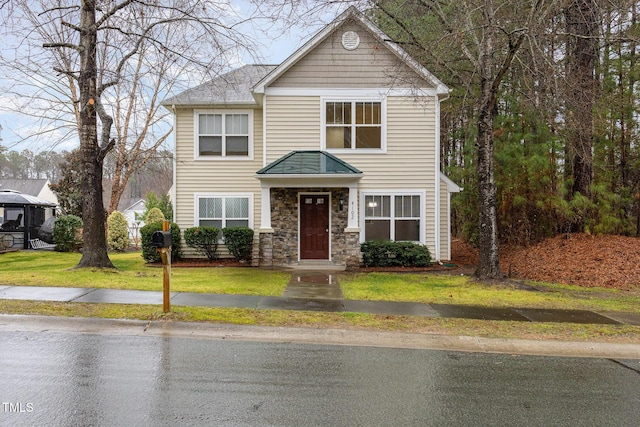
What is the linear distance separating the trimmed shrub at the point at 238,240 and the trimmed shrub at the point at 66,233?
9.57 m

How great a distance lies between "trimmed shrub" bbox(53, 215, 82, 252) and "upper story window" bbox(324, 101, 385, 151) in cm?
1308

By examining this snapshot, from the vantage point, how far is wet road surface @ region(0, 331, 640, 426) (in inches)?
147

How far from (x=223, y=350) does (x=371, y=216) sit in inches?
398

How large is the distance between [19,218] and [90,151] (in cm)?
1272

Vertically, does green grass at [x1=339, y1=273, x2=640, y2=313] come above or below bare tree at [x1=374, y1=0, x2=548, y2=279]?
below

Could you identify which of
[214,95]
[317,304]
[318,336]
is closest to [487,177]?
[317,304]

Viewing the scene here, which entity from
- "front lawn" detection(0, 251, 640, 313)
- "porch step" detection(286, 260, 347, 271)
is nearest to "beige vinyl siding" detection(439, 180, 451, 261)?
"front lawn" detection(0, 251, 640, 313)

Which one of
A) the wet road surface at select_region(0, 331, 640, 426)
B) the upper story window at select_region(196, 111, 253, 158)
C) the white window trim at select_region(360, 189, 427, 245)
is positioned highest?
the upper story window at select_region(196, 111, 253, 158)

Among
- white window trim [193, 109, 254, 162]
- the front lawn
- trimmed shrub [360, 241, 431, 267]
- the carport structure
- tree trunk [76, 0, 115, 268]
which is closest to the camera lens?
the front lawn

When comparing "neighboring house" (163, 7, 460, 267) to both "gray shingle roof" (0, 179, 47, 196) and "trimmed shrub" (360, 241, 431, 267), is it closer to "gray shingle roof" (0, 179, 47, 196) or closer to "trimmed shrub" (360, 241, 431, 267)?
"trimmed shrub" (360, 241, 431, 267)

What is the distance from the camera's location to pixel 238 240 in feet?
47.6

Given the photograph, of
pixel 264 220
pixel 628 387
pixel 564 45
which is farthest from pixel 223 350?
pixel 564 45

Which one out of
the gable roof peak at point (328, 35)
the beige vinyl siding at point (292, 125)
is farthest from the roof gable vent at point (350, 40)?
the beige vinyl siding at point (292, 125)

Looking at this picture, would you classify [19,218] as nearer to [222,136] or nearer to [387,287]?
[222,136]
